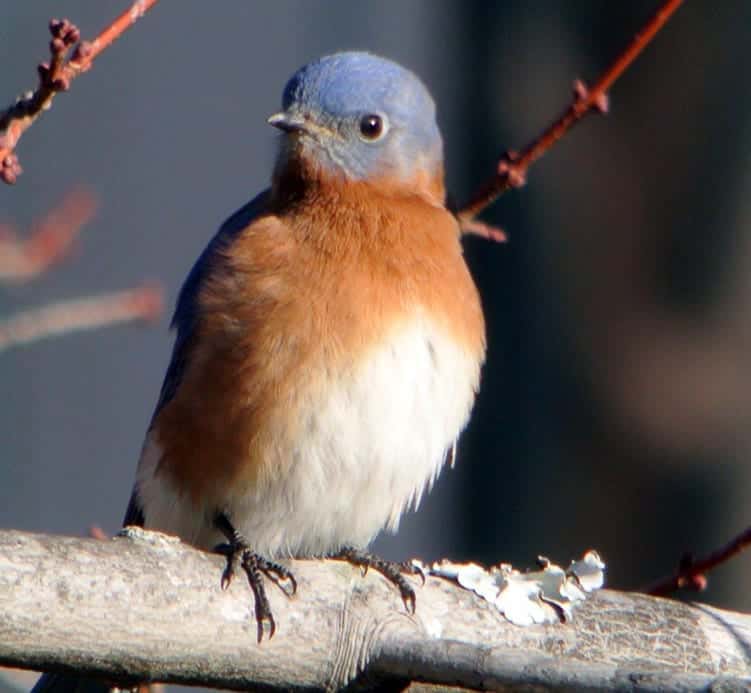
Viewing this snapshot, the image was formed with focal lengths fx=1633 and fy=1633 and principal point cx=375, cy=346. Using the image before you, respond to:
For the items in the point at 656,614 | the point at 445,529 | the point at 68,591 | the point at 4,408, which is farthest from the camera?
the point at 4,408

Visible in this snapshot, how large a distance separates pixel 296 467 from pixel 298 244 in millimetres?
629

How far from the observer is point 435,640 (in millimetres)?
3516

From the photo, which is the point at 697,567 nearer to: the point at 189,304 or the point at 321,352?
the point at 321,352

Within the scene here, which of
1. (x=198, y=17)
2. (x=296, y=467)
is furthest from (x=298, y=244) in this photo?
(x=198, y=17)

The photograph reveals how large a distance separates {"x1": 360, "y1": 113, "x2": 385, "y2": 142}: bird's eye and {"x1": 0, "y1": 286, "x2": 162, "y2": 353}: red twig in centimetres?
87

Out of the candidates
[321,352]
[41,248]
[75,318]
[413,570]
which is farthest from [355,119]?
[41,248]

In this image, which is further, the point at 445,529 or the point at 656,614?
the point at 445,529

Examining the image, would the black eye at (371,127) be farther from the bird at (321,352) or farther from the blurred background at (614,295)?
the blurred background at (614,295)

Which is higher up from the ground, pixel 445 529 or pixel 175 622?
pixel 445 529

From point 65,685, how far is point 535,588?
1419 mm

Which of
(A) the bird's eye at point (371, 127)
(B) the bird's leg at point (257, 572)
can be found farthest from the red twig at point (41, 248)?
(B) the bird's leg at point (257, 572)

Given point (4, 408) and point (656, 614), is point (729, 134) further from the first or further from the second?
point (4, 408)

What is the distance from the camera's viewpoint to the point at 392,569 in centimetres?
403

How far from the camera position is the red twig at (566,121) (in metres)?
3.63
